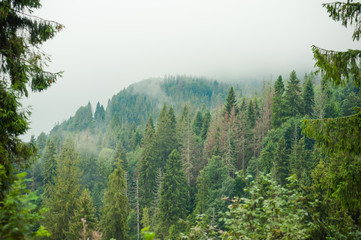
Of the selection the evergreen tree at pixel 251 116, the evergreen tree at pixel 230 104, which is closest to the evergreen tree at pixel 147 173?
the evergreen tree at pixel 230 104

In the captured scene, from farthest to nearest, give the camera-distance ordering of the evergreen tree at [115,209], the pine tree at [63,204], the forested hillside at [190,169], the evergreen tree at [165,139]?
the evergreen tree at [165,139] → the pine tree at [63,204] → the forested hillside at [190,169] → the evergreen tree at [115,209]

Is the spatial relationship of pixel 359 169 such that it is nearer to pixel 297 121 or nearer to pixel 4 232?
pixel 4 232

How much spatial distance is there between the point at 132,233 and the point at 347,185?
39696 millimetres

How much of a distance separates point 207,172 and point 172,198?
6.86m

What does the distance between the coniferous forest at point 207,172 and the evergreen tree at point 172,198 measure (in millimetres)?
152

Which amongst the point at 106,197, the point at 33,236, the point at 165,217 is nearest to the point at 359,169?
the point at 33,236

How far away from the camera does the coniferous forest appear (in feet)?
16.2

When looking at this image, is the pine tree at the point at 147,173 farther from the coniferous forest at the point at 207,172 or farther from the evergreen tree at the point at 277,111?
the evergreen tree at the point at 277,111

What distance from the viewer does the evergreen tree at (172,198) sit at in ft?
112

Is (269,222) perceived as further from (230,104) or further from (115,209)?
(230,104)

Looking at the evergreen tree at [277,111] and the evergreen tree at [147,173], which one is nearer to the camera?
the evergreen tree at [147,173]

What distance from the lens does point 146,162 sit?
45969mm

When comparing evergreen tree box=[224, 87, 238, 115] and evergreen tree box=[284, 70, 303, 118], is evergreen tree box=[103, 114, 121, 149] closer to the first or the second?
evergreen tree box=[224, 87, 238, 115]

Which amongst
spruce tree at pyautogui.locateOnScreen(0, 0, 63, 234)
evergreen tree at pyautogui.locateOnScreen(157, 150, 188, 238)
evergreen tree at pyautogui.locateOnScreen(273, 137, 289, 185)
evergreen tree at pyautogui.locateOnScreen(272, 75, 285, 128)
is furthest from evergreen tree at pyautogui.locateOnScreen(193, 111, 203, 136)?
spruce tree at pyautogui.locateOnScreen(0, 0, 63, 234)
